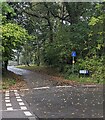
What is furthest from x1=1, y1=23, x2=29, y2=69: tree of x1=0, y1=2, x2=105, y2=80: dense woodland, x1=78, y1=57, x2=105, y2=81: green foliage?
x1=78, y1=57, x2=105, y2=81: green foliage

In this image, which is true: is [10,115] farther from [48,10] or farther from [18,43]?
[48,10]

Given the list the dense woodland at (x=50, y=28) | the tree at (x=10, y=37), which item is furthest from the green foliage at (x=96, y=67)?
the tree at (x=10, y=37)

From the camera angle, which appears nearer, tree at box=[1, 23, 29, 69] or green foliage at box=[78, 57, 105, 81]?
green foliage at box=[78, 57, 105, 81]

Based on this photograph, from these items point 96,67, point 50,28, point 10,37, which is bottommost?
point 96,67

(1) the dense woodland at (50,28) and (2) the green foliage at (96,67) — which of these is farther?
(1) the dense woodland at (50,28)

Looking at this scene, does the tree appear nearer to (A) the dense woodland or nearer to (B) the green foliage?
(A) the dense woodland

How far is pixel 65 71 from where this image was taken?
29312 millimetres

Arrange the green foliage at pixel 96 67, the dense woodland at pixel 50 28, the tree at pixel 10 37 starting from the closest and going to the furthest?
1. the green foliage at pixel 96 67
2. the tree at pixel 10 37
3. the dense woodland at pixel 50 28

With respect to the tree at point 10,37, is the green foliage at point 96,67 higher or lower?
lower

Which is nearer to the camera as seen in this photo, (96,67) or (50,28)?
(96,67)

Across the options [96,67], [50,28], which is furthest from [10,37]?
[96,67]

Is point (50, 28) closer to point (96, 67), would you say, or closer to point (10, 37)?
point (10, 37)

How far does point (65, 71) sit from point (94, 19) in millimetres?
23069

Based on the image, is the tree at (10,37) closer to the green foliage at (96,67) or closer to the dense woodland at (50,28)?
the dense woodland at (50,28)
